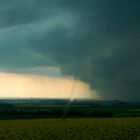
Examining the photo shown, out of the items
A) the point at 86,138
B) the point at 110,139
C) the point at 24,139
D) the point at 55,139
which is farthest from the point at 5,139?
the point at 110,139

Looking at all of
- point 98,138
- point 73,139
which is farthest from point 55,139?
point 98,138

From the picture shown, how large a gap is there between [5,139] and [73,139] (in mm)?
6626

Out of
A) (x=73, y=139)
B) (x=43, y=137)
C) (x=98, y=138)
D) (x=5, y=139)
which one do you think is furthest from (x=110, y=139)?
(x=5, y=139)

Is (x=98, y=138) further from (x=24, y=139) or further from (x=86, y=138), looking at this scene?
(x=24, y=139)

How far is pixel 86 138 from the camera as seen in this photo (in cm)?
3472

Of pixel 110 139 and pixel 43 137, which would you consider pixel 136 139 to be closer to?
pixel 110 139

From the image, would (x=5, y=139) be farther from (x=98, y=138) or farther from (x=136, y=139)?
(x=136, y=139)

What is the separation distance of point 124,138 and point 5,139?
37.9ft

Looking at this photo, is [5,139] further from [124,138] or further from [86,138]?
[124,138]

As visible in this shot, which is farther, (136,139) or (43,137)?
(43,137)

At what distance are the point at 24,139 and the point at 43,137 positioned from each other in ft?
6.90

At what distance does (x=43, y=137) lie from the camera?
3609 cm

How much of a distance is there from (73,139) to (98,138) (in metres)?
2.56

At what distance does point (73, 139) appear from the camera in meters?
34.1
